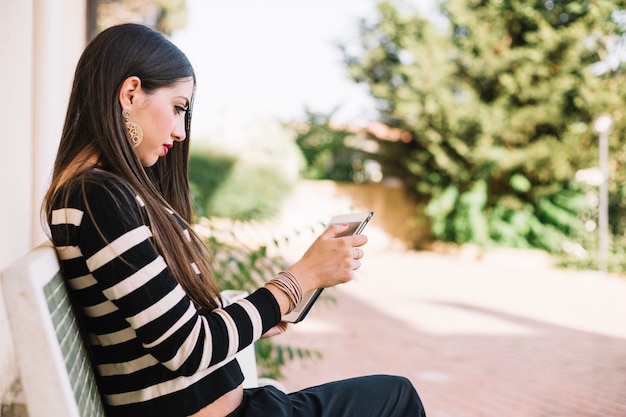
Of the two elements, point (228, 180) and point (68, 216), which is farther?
point (228, 180)

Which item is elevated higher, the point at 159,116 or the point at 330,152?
the point at 159,116

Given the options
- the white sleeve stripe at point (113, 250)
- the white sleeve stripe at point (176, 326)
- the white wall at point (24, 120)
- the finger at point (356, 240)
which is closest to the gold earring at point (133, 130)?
the white sleeve stripe at point (113, 250)

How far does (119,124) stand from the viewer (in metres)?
1.33

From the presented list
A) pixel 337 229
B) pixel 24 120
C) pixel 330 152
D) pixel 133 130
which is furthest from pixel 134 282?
pixel 330 152

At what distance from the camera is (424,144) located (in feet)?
55.9

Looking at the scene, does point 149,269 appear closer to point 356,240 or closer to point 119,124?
point 119,124

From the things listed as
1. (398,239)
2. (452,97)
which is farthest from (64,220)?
(398,239)

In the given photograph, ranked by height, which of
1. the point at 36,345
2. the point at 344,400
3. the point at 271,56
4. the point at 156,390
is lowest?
the point at 344,400

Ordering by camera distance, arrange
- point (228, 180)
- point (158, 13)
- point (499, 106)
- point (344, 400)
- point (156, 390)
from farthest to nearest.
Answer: point (158, 13) → point (228, 180) → point (499, 106) → point (344, 400) → point (156, 390)

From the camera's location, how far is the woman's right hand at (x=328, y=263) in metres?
1.41

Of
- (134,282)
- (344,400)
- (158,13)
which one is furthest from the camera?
(158,13)

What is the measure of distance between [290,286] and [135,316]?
14.6 inches

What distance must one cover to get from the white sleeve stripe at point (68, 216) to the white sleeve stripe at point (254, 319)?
37 centimetres

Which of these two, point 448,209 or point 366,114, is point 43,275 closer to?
point 448,209
